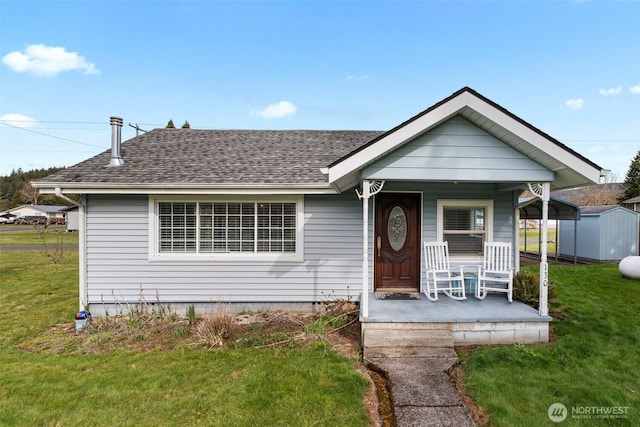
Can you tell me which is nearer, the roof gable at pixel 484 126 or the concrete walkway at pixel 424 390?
the concrete walkway at pixel 424 390

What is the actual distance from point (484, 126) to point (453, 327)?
10.1 feet

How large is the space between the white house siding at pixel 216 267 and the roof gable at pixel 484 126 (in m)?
1.80

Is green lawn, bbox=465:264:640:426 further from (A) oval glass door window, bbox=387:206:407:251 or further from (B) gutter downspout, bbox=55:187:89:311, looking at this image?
(B) gutter downspout, bbox=55:187:89:311

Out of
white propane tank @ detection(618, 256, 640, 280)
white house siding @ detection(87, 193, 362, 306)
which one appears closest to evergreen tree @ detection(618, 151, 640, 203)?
white propane tank @ detection(618, 256, 640, 280)

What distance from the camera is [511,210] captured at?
6.44 metres

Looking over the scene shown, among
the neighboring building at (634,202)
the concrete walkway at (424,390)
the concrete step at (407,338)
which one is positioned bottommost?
the concrete walkway at (424,390)

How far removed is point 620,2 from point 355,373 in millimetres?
12448

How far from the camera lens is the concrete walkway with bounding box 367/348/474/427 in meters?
3.06

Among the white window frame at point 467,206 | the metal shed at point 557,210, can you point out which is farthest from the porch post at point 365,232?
the metal shed at point 557,210

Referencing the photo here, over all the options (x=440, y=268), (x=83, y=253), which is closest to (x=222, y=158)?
(x=83, y=253)

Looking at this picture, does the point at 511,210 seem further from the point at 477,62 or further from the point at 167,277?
the point at 477,62

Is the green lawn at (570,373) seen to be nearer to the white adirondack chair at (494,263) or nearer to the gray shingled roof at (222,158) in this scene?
the white adirondack chair at (494,263)

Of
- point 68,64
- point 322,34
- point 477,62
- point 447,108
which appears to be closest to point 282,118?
point 68,64

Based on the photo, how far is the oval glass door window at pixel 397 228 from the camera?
6406 millimetres
